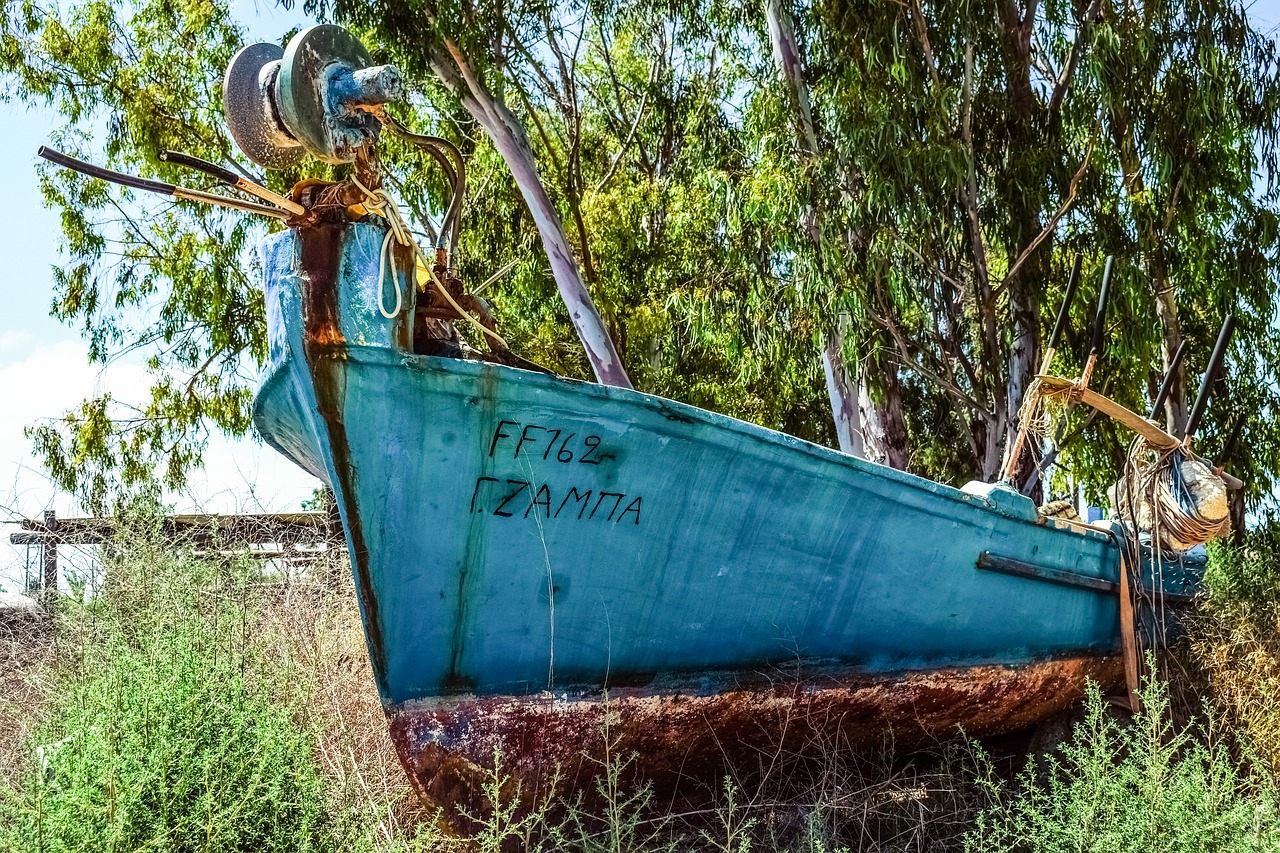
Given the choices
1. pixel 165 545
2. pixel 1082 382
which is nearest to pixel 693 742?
pixel 1082 382

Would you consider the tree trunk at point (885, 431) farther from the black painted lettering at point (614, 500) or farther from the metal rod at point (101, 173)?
the metal rod at point (101, 173)

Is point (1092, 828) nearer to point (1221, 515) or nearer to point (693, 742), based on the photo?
point (693, 742)

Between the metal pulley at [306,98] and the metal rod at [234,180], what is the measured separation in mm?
206

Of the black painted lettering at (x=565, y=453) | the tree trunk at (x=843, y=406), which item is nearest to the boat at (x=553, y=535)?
the black painted lettering at (x=565, y=453)

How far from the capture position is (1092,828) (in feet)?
13.3

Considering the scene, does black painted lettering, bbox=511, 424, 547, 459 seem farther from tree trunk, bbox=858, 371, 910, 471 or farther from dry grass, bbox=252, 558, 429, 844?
tree trunk, bbox=858, 371, 910, 471

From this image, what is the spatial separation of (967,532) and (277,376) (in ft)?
9.90

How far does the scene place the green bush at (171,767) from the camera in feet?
11.8

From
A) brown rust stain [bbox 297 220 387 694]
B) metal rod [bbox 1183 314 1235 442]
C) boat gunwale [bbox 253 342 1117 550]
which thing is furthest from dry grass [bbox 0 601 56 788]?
metal rod [bbox 1183 314 1235 442]

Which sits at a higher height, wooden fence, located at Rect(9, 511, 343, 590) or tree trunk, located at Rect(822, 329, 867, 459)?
tree trunk, located at Rect(822, 329, 867, 459)

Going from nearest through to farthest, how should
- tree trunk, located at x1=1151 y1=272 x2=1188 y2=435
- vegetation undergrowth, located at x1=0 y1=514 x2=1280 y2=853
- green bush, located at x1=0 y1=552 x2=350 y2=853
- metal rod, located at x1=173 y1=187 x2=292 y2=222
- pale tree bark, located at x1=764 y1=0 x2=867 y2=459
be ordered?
green bush, located at x1=0 y1=552 x2=350 y2=853, vegetation undergrowth, located at x1=0 y1=514 x2=1280 y2=853, metal rod, located at x1=173 y1=187 x2=292 y2=222, tree trunk, located at x1=1151 y1=272 x2=1188 y2=435, pale tree bark, located at x1=764 y1=0 x2=867 y2=459

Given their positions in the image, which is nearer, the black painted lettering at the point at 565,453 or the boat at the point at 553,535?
the boat at the point at 553,535

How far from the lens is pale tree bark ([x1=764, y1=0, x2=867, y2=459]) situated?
10.4m

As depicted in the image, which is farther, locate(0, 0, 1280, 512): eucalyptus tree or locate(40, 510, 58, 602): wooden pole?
locate(0, 0, 1280, 512): eucalyptus tree
